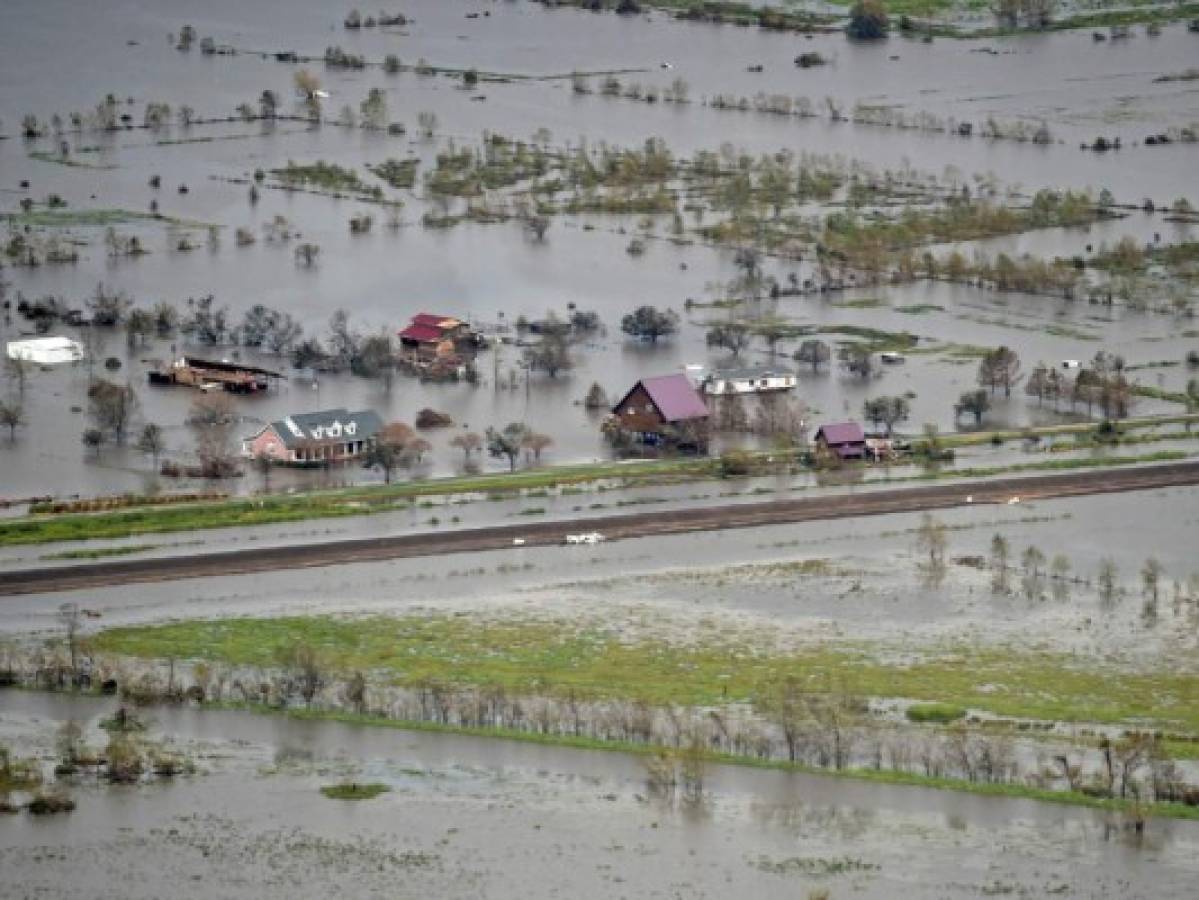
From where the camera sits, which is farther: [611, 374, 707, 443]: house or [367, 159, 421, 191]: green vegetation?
[367, 159, 421, 191]: green vegetation

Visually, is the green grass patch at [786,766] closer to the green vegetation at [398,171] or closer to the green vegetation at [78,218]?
the green vegetation at [78,218]

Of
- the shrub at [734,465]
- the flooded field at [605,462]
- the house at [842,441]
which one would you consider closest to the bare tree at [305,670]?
the flooded field at [605,462]

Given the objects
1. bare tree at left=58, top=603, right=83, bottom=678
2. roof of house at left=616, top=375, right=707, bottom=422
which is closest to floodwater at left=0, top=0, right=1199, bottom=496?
roof of house at left=616, top=375, right=707, bottom=422

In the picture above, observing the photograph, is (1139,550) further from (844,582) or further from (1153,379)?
(1153,379)

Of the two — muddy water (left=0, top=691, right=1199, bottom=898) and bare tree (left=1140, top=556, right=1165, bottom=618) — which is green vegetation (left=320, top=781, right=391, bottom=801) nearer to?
muddy water (left=0, top=691, right=1199, bottom=898)

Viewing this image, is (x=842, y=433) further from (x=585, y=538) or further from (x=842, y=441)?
(x=585, y=538)

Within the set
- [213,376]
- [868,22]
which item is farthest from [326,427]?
[868,22]

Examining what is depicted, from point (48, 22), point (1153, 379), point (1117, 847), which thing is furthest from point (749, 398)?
point (48, 22)
